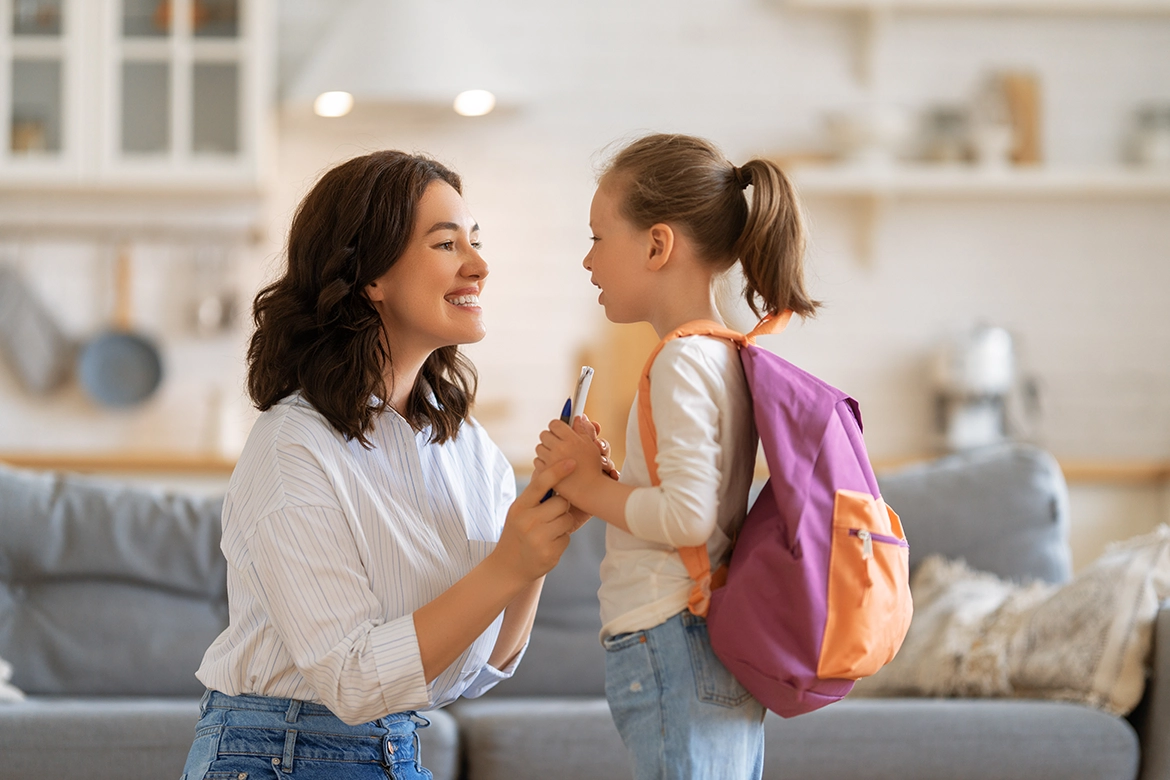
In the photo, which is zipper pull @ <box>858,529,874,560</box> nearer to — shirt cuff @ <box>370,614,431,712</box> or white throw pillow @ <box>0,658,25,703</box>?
shirt cuff @ <box>370,614,431,712</box>

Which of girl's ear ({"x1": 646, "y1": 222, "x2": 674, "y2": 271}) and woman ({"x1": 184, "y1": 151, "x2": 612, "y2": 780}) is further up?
girl's ear ({"x1": 646, "y1": 222, "x2": 674, "y2": 271})

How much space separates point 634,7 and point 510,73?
0.51 metres

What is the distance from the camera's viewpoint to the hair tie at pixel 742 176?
1.32 meters

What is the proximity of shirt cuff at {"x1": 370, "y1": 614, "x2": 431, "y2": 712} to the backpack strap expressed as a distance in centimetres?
29

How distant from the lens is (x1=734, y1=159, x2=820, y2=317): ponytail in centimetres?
127

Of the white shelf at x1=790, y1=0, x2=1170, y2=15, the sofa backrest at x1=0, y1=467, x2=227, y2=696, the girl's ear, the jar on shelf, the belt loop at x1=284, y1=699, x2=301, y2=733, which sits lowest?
the sofa backrest at x1=0, y1=467, x2=227, y2=696

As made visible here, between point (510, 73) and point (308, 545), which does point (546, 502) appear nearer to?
point (308, 545)

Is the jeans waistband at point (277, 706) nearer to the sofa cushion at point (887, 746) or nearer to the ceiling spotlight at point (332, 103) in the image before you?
the sofa cushion at point (887, 746)

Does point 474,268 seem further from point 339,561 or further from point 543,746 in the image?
point 543,746

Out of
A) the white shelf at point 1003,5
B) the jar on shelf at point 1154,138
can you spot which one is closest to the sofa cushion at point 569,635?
the white shelf at point 1003,5

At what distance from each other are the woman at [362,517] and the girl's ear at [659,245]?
0.23m

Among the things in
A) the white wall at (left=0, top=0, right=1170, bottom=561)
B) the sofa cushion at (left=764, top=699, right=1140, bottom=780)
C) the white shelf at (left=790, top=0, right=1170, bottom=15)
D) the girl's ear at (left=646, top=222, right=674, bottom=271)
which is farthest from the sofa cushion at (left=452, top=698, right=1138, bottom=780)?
the white shelf at (left=790, top=0, right=1170, bottom=15)

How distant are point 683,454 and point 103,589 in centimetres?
184

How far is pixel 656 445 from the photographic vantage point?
1.23m
